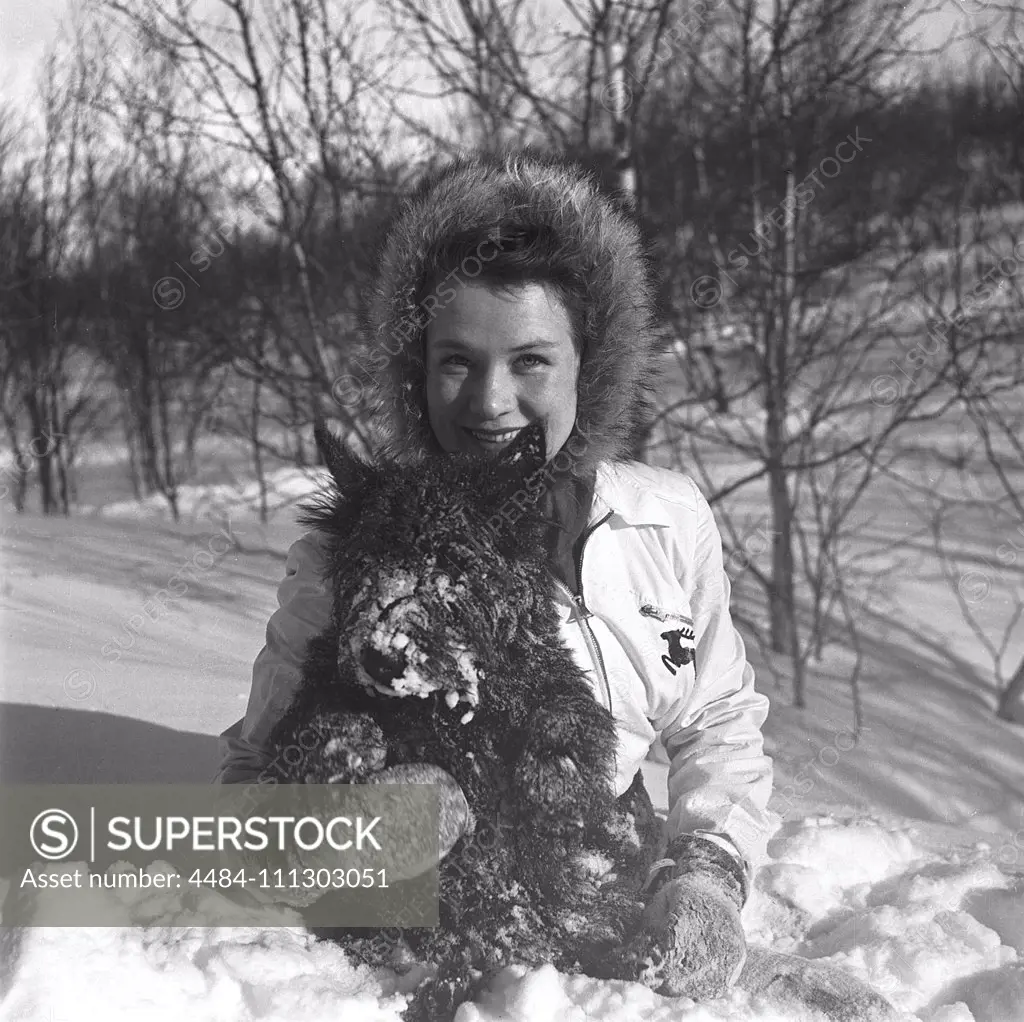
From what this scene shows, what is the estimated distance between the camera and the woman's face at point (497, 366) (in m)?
1.43

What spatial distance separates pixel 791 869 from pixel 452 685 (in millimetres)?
1135

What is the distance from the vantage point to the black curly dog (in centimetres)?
113

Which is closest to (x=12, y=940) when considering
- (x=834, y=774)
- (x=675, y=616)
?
(x=675, y=616)

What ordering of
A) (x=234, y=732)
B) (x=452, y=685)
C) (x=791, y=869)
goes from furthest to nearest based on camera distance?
(x=791, y=869) < (x=234, y=732) < (x=452, y=685)

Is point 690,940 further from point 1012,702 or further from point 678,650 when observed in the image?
point 1012,702

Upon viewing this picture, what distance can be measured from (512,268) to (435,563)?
54 centimetres

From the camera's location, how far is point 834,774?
4043 millimetres

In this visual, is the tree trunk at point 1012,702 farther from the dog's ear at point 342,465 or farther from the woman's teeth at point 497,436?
the dog's ear at point 342,465

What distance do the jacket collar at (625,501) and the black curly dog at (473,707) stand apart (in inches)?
11.7

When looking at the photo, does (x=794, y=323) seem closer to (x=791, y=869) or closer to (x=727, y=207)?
(x=727, y=207)

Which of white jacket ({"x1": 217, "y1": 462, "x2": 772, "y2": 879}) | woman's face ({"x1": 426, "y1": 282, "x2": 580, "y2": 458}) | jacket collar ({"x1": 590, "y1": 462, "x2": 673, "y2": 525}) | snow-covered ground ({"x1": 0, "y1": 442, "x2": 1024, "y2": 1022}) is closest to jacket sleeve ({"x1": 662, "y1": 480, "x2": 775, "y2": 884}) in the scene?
white jacket ({"x1": 217, "y1": 462, "x2": 772, "y2": 879})

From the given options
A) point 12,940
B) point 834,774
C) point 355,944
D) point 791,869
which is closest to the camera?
point 12,940

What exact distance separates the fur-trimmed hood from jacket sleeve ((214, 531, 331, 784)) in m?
0.27

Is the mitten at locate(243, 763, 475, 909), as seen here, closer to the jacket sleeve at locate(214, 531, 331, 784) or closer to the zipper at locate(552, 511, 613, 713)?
the jacket sleeve at locate(214, 531, 331, 784)
